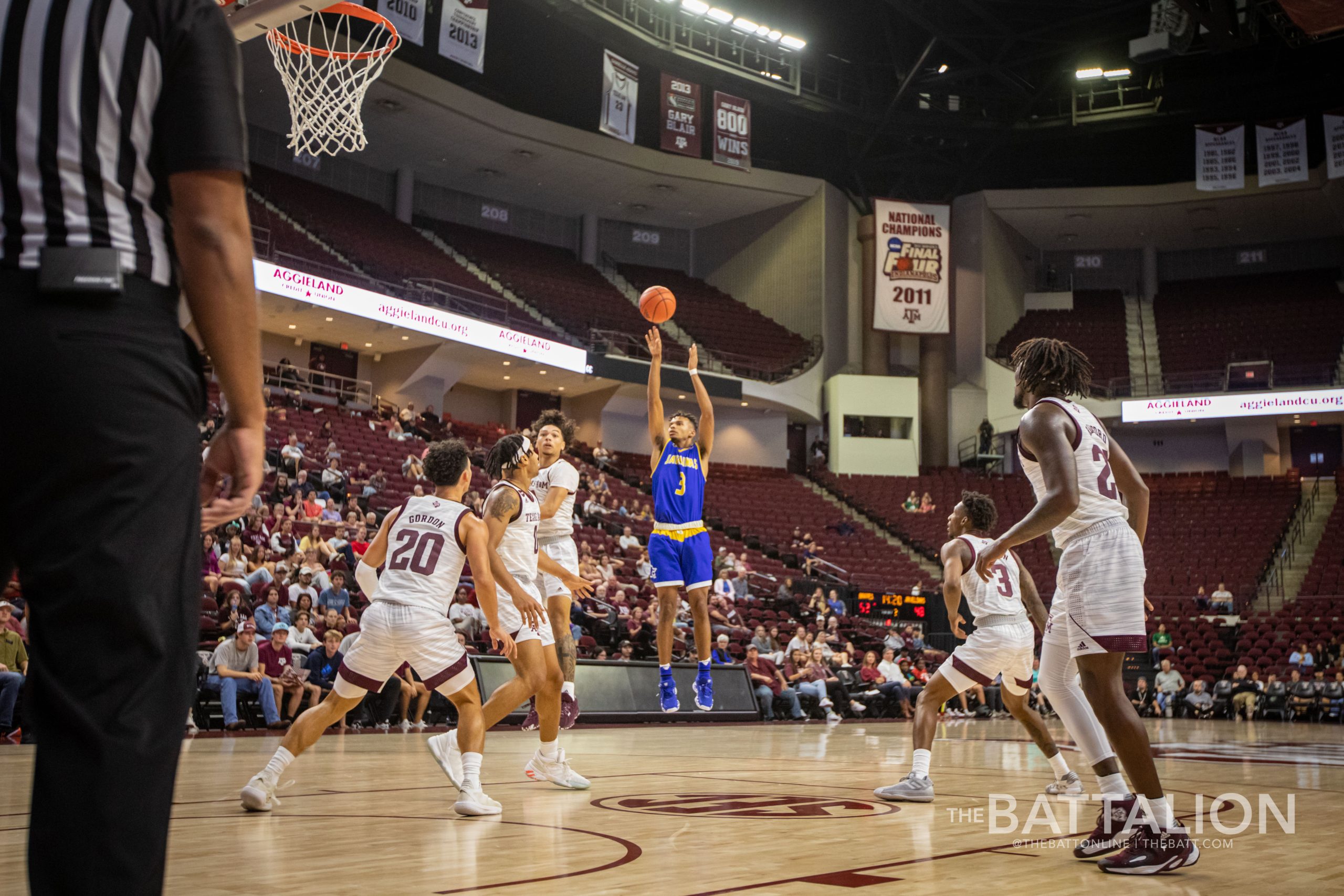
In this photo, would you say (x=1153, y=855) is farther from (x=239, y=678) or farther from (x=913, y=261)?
(x=913, y=261)

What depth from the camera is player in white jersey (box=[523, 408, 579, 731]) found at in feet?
24.3

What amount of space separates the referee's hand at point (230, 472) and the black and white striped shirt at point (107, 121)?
277mm

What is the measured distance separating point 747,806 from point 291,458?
13337mm

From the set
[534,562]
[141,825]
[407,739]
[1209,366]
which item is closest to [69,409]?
[141,825]

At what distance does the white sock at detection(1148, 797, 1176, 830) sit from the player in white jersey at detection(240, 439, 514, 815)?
9.06 feet

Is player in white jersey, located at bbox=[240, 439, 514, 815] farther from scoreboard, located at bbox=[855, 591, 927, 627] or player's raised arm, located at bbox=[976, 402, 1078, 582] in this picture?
scoreboard, located at bbox=[855, 591, 927, 627]

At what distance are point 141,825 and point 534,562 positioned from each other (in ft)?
16.7

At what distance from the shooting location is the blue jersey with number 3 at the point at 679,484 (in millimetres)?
8609

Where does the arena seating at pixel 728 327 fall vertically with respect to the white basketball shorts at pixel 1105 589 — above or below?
above

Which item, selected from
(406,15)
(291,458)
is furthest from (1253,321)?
(291,458)

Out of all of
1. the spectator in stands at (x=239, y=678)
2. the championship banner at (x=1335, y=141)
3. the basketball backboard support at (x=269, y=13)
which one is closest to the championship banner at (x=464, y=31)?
the spectator in stands at (x=239, y=678)

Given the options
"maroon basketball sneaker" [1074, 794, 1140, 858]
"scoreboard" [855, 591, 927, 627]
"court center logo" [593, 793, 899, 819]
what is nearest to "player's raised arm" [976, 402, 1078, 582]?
"maroon basketball sneaker" [1074, 794, 1140, 858]

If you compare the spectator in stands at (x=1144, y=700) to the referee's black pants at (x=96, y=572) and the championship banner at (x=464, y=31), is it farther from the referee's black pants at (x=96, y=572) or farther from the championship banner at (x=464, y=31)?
the referee's black pants at (x=96, y=572)

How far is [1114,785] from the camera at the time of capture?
4.59m
